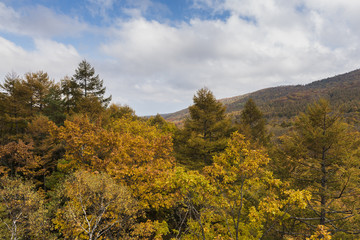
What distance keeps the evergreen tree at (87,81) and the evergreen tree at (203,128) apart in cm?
1519

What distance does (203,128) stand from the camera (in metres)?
18.4

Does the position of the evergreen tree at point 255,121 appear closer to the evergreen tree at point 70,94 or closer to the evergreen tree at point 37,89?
the evergreen tree at point 70,94

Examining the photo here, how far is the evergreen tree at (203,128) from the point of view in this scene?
17.5 metres

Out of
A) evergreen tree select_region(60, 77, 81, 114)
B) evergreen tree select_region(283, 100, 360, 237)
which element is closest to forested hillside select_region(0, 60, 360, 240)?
evergreen tree select_region(283, 100, 360, 237)

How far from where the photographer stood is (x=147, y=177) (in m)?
9.61

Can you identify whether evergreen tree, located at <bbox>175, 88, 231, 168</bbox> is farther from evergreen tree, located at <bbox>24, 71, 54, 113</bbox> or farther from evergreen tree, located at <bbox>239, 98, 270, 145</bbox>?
evergreen tree, located at <bbox>24, 71, 54, 113</bbox>

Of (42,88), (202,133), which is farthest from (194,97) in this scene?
(42,88)

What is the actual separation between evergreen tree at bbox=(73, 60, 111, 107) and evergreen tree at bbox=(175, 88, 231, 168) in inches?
598

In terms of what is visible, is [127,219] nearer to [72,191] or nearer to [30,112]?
[72,191]

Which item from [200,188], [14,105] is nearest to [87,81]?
[14,105]

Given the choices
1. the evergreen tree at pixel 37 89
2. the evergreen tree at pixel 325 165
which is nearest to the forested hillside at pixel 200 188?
the evergreen tree at pixel 325 165

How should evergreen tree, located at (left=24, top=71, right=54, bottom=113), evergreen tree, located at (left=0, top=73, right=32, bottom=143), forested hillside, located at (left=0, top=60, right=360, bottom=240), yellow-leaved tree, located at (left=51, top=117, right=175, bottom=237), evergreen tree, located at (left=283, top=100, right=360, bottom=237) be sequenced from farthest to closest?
evergreen tree, located at (left=24, top=71, right=54, bottom=113)
evergreen tree, located at (left=0, top=73, right=32, bottom=143)
yellow-leaved tree, located at (left=51, top=117, right=175, bottom=237)
evergreen tree, located at (left=283, top=100, right=360, bottom=237)
forested hillside, located at (left=0, top=60, right=360, bottom=240)

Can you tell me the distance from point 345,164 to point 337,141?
4.40 feet

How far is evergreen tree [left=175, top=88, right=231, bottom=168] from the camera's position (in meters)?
17.5
